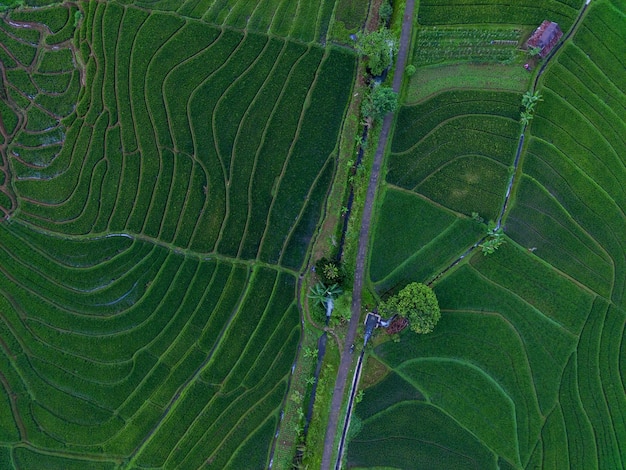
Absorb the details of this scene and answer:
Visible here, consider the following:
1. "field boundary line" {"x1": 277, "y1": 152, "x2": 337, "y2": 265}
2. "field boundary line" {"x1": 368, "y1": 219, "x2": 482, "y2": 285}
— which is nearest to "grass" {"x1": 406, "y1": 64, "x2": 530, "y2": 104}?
"field boundary line" {"x1": 277, "y1": 152, "x2": 337, "y2": 265}

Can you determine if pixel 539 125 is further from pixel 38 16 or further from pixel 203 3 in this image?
pixel 38 16

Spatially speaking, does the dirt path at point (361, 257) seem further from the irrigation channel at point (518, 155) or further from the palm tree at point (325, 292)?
the irrigation channel at point (518, 155)

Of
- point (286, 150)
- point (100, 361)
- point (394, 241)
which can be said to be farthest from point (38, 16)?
point (394, 241)

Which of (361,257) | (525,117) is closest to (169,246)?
(361,257)

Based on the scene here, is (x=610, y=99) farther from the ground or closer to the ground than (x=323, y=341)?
farther from the ground

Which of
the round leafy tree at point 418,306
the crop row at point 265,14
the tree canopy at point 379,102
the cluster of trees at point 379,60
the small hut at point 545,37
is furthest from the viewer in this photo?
the crop row at point 265,14

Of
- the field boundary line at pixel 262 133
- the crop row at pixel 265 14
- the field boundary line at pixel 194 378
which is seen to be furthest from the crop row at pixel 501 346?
the crop row at pixel 265 14

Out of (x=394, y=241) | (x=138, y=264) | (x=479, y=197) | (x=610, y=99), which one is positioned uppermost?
(x=610, y=99)
